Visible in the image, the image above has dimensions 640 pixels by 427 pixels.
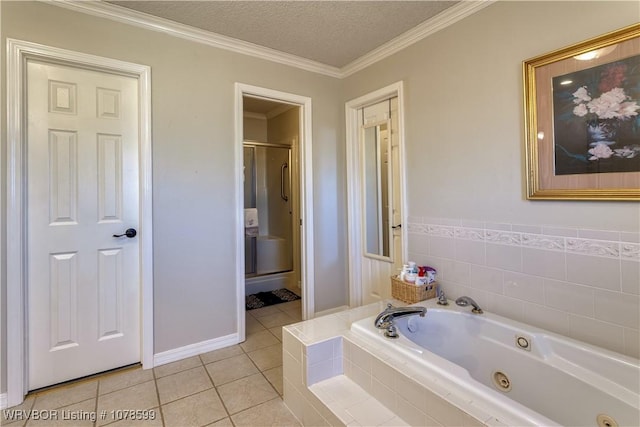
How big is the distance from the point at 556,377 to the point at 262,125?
425 centimetres

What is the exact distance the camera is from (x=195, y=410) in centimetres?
169

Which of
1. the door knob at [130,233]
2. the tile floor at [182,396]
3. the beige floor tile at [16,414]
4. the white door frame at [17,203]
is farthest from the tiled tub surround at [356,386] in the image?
the white door frame at [17,203]

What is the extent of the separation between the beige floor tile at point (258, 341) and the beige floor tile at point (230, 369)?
14cm

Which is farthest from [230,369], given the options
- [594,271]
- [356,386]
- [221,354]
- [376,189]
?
[594,271]

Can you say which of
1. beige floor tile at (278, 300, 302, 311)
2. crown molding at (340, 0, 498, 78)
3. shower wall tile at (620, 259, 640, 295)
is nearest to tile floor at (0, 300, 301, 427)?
beige floor tile at (278, 300, 302, 311)

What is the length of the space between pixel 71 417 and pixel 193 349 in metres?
0.75

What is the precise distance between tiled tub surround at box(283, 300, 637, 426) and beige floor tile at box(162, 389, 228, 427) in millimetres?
389

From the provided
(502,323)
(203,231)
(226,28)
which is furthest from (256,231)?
(502,323)

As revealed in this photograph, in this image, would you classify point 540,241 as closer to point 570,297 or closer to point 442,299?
point 570,297

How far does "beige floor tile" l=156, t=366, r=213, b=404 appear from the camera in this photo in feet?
5.97

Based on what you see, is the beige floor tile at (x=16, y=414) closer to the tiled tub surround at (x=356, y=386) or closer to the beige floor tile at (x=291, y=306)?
the tiled tub surround at (x=356, y=386)

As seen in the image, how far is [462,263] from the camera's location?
205cm

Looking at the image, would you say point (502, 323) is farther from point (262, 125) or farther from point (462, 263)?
point (262, 125)

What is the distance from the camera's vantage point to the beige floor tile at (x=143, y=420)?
5.19 feet
